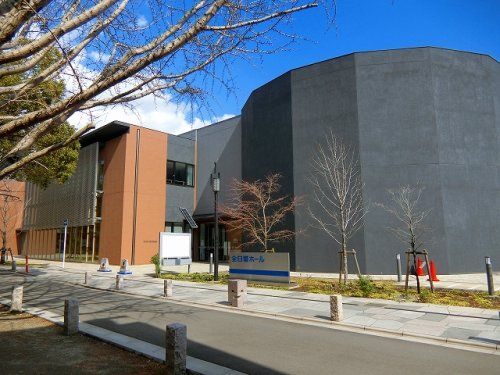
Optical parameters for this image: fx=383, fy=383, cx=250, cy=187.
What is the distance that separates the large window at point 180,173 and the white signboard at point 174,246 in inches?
418

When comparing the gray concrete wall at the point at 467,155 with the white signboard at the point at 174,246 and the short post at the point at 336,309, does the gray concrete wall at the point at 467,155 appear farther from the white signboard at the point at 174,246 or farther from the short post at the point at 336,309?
the white signboard at the point at 174,246

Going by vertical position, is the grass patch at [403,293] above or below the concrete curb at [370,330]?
above

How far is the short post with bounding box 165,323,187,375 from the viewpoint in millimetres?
5789

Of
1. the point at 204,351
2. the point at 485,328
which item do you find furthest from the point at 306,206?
the point at 204,351

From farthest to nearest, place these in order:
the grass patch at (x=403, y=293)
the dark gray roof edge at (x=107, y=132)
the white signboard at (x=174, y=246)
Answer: the dark gray roof edge at (x=107, y=132) < the white signboard at (x=174, y=246) < the grass patch at (x=403, y=293)

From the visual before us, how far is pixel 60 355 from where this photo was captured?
6797 mm

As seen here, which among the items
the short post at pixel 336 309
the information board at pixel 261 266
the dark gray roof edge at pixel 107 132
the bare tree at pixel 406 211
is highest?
the dark gray roof edge at pixel 107 132

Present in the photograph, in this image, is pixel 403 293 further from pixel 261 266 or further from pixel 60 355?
pixel 60 355

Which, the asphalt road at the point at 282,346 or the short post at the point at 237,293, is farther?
the short post at the point at 237,293

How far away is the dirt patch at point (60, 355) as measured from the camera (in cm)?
603

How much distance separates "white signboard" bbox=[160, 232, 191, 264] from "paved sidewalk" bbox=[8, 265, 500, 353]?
6.51m

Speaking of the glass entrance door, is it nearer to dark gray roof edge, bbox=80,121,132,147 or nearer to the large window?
the large window

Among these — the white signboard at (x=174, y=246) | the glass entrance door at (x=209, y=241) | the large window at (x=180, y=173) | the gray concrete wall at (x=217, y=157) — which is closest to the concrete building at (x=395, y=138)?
the gray concrete wall at (x=217, y=157)

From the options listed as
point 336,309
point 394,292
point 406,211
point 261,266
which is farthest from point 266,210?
point 336,309
